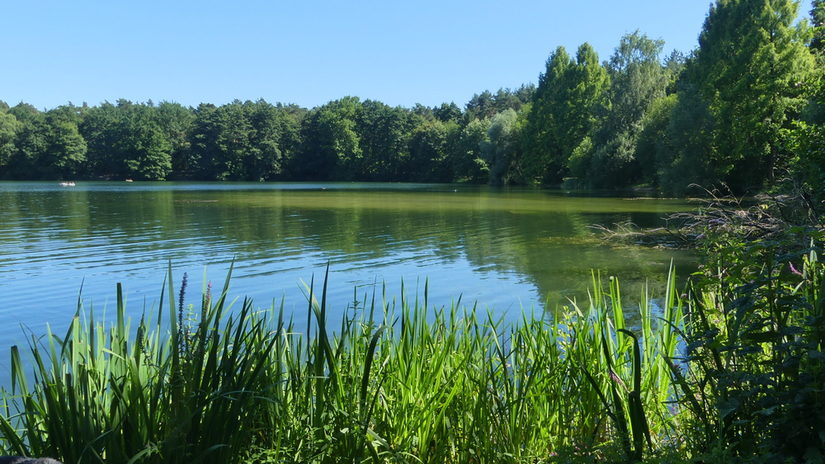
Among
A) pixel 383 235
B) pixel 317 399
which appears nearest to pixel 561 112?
pixel 383 235

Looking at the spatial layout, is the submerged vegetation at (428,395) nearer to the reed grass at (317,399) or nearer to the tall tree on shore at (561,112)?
the reed grass at (317,399)

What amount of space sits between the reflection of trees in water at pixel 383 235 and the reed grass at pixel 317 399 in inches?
293

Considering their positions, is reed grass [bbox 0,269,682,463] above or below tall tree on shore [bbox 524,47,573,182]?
below

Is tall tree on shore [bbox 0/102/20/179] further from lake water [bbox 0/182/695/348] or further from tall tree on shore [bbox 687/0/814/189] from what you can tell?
tall tree on shore [bbox 687/0/814/189]

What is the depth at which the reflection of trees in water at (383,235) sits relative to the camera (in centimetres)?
1491

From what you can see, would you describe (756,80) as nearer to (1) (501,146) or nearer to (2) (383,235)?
(2) (383,235)

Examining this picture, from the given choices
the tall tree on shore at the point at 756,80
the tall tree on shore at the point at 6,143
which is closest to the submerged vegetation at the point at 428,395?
the tall tree on shore at the point at 756,80

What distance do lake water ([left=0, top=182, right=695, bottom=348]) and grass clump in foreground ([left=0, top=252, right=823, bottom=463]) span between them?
274 cm

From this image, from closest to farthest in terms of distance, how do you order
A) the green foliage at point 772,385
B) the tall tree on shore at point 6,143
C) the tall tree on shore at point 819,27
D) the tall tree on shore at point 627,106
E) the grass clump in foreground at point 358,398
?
the green foliage at point 772,385 → the grass clump in foreground at point 358,398 → the tall tree on shore at point 819,27 → the tall tree on shore at point 627,106 → the tall tree on shore at point 6,143

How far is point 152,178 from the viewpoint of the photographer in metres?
90.8

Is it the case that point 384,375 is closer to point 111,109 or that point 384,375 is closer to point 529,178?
point 529,178

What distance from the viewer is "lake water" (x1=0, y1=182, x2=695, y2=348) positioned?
1134cm

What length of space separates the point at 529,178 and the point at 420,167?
27763 millimetres

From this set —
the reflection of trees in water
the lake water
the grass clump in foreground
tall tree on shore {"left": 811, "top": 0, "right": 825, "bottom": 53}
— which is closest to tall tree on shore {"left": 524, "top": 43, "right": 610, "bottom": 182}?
tall tree on shore {"left": 811, "top": 0, "right": 825, "bottom": 53}
